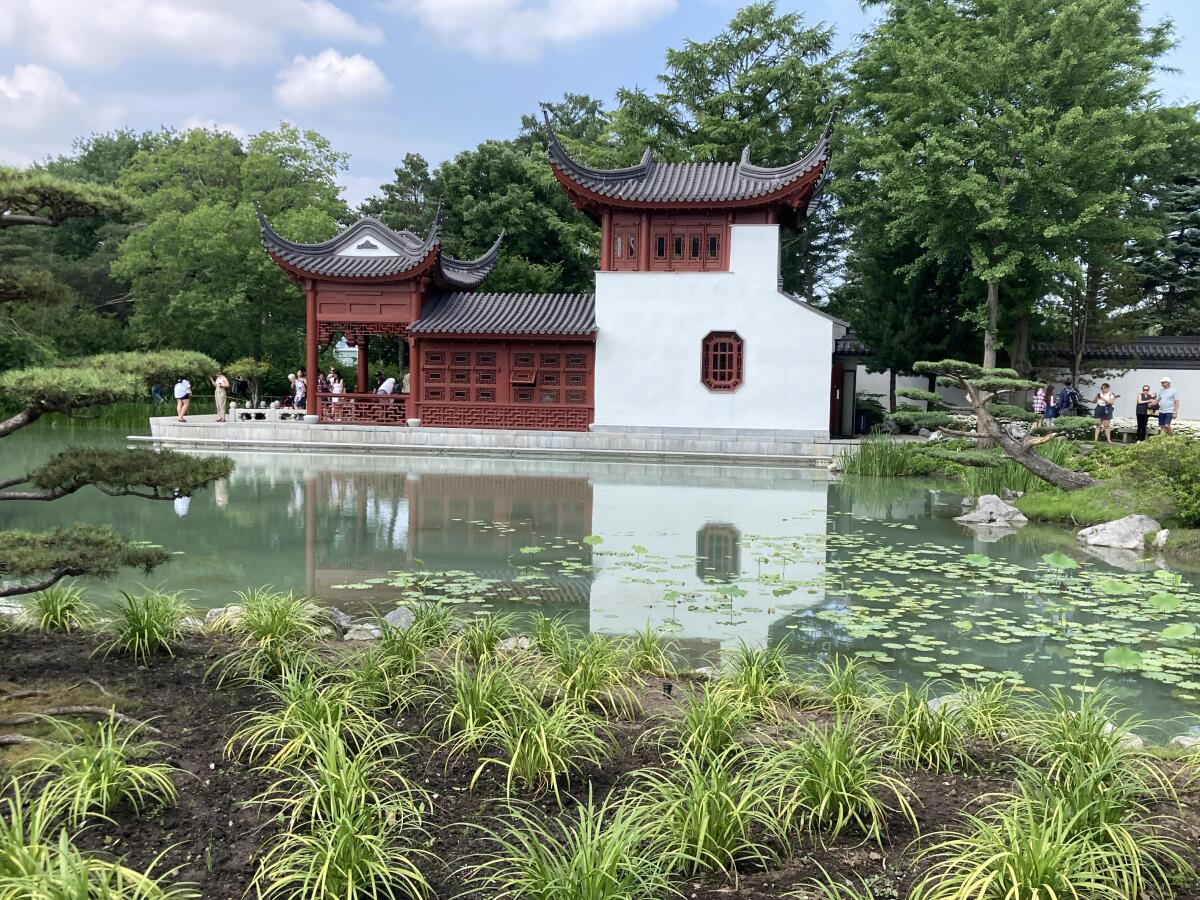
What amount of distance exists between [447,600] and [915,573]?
3.88 metres

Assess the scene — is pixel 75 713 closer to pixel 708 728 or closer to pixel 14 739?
pixel 14 739

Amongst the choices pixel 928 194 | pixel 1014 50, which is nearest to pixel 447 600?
pixel 928 194

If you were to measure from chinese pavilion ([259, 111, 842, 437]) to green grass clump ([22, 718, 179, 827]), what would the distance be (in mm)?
17214

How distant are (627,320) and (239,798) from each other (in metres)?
17.9

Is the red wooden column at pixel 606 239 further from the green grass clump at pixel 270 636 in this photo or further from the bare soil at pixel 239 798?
the bare soil at pixel 239 798

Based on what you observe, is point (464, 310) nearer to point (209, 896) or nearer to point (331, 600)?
point (331, 600)

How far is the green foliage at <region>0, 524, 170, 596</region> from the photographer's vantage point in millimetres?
3424

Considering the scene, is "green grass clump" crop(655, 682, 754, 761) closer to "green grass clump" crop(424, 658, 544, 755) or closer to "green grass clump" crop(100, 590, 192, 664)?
"green grass clump" crop(424, 658, 544, 755)

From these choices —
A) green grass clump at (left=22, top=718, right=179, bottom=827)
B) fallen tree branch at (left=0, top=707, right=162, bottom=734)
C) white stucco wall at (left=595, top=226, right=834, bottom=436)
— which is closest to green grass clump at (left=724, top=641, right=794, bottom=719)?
green grass clump at (left=22, top=718, right=179, bottom=827)

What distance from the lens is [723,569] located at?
763 centimetres

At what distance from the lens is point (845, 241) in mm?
29469

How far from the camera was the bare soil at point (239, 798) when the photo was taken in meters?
2.53

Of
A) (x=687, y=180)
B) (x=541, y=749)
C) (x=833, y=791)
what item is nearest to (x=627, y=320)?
(x=687, y=180)

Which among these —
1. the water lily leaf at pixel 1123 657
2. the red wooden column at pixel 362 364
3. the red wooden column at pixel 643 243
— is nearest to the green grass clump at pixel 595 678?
the water lily leaf at pixel 1123 657
